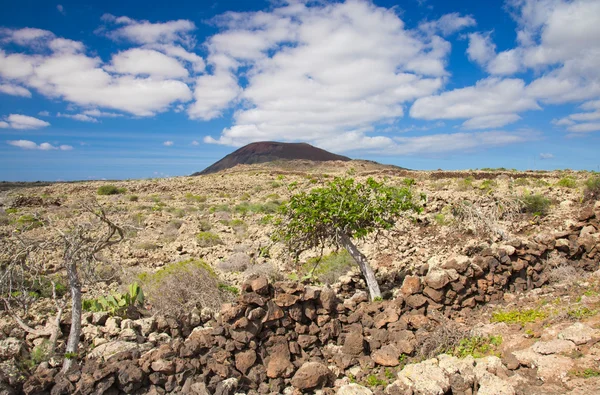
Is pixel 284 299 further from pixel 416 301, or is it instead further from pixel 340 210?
pixel 416 301

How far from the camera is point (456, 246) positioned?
1074cm

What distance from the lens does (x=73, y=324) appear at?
5.46 meters

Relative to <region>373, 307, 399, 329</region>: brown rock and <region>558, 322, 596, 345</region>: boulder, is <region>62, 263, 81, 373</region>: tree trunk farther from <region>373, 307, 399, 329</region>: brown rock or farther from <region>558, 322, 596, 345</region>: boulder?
<region>558, 322, 596, 345</region>: boulder

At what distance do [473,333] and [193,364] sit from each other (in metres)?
4.33

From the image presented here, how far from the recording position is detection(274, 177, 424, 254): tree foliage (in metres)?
7.68

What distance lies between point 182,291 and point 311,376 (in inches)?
138

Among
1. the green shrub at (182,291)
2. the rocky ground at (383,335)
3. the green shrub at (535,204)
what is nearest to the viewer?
the rocky ground at (383,335)

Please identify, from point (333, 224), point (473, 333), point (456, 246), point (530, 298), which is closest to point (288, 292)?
point (333, 224)

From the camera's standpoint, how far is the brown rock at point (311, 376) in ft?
18.1

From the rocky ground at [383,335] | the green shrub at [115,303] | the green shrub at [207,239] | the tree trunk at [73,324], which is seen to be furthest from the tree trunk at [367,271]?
the green shrub at [207,239]

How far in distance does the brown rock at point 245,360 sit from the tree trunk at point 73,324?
221 centimetres

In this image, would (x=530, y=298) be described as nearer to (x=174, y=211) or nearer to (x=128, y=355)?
(x=128, y=355)

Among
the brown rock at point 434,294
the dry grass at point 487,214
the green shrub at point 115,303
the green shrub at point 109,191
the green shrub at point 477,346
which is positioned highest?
the green shrub at point 109,191

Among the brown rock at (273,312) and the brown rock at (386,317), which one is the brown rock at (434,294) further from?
the brown rock at (273,312)
